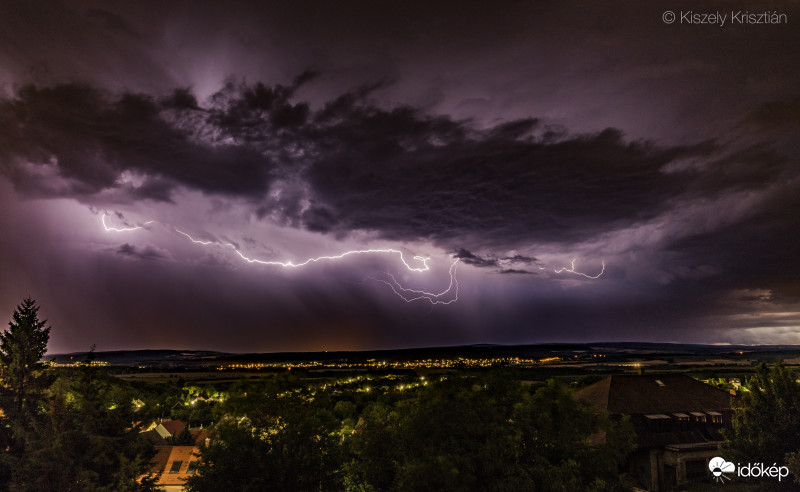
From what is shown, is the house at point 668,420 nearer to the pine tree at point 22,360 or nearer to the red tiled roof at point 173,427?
the pine tree at point 22,360

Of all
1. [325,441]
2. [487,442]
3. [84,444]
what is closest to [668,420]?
[487,442]

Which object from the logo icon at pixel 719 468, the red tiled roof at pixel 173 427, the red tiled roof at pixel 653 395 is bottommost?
the red tiled roof at pixel 173 427

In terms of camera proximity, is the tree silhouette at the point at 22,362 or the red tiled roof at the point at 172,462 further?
the red tiled roof at the point at 172,462

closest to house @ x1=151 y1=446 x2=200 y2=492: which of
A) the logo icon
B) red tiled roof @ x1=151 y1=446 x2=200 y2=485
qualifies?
red tiled roof @ x1=151 y1=446 x2=200 y2=485

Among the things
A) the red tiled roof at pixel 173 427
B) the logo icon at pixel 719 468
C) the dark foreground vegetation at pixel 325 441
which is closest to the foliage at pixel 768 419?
the dark foreground vegetation at pixel 325 441

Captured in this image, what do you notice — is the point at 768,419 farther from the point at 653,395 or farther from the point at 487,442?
the point at 487,442
